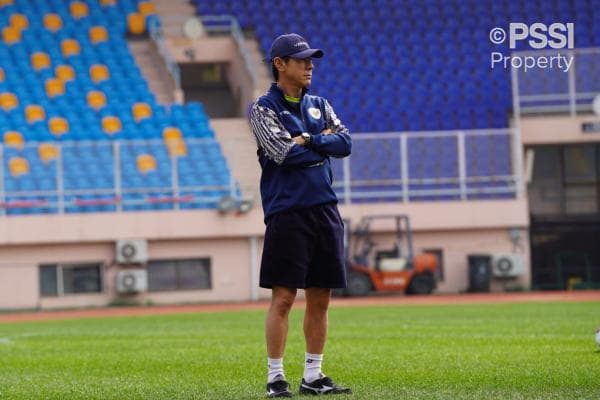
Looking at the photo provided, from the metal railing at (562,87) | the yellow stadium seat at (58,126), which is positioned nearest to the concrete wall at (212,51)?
the yellow stadium seat at (58,126)

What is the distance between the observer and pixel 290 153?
7.56 m

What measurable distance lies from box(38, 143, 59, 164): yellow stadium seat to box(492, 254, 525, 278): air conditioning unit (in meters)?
9.50

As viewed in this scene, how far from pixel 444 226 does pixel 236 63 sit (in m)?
7.59

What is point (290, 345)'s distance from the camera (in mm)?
12469

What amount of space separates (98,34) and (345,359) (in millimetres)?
25194

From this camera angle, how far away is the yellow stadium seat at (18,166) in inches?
1123

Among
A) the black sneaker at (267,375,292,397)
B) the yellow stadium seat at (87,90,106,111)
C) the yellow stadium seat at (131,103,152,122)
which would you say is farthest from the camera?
the yellow stadium seat at (87,90,106,111)

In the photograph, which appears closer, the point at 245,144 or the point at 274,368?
the point at 274,368

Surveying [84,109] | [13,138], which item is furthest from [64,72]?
[13,138]

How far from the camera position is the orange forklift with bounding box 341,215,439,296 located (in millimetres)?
28641

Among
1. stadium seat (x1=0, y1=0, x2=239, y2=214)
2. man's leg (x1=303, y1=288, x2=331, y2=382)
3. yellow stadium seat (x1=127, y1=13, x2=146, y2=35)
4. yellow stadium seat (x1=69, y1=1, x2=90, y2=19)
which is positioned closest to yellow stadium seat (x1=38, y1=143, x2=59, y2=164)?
stadium seat (x1=0, y1=0, x2=239, y2=214)

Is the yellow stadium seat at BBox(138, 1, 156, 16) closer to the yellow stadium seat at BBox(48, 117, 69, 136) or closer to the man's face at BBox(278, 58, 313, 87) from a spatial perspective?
the yellow stadium seat at BBox(48, 117, 69, 136)

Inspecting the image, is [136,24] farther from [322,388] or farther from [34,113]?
[322,388]

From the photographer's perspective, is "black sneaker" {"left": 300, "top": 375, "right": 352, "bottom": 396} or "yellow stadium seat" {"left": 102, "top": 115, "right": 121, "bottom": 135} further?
"yellow stadium seat" {"left": 102, "top": 115, "right": 121, "bottom": 135}
